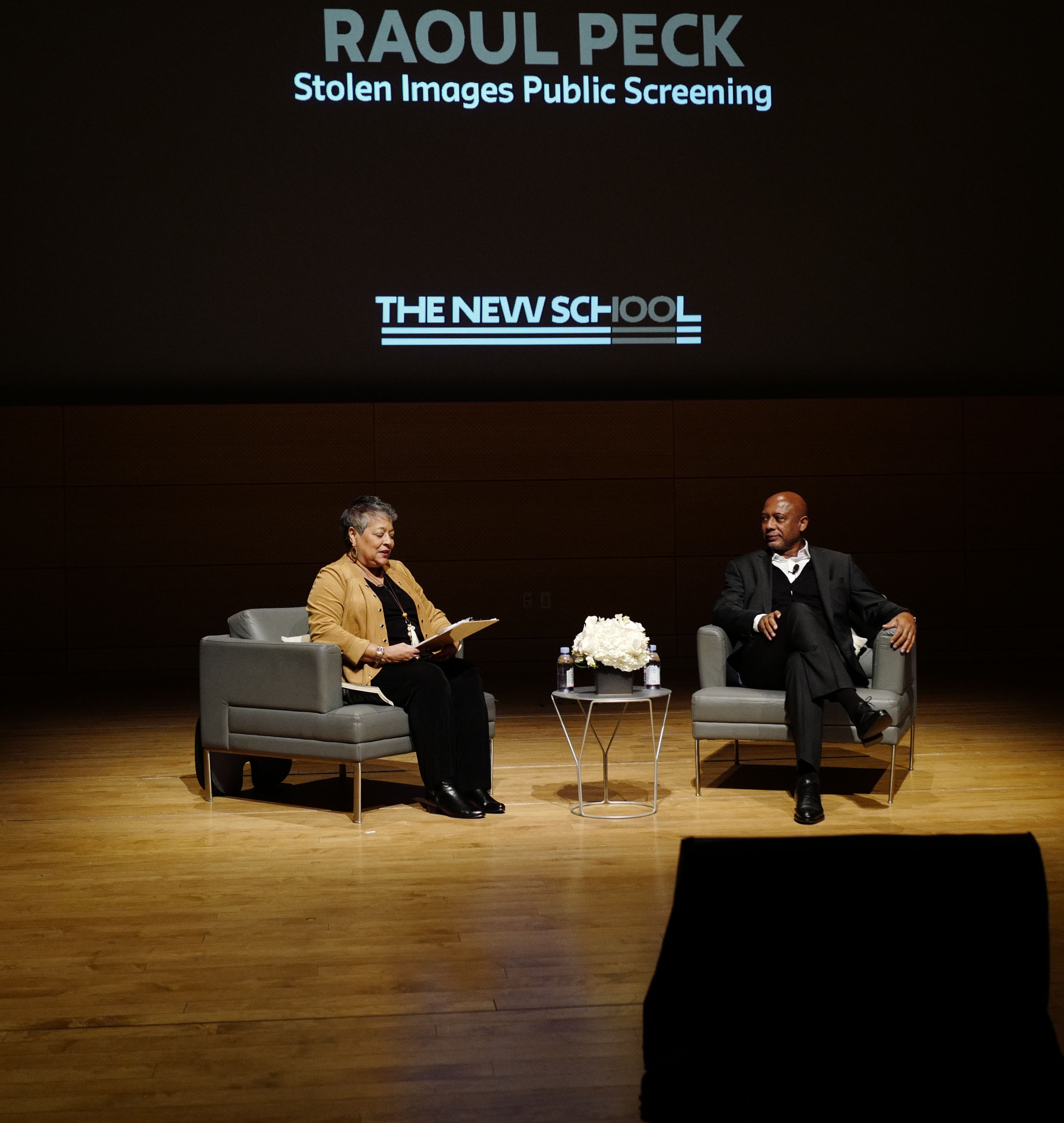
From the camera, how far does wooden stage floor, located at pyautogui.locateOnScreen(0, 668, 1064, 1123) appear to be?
2.44 m

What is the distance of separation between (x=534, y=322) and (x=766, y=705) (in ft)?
15.9

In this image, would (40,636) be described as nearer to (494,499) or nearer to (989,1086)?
(494,499)

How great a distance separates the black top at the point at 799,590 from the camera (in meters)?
5.21

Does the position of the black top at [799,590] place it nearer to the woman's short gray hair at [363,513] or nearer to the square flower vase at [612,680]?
the square flower vase at [612,680]

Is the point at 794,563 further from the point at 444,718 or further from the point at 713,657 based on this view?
the point at 444,718

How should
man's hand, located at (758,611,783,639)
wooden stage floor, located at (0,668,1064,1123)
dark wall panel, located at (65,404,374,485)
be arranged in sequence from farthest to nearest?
dark wall panel, located at (65,404,374,485) < man's hand, located at (758,611,783,639) < wooden stage floor, located at (0,668,1064,1123)

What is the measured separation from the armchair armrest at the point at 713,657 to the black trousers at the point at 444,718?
906 millimetres

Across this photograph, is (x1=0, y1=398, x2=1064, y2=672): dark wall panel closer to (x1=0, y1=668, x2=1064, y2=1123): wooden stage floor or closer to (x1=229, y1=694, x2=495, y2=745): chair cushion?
(x1=0, y1=668, x2=1064, y2=1123): wooden stage floor

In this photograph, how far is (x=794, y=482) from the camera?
9.23 metres

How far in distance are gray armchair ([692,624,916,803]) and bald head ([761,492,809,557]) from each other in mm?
467

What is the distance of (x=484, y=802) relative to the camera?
15.5 feet

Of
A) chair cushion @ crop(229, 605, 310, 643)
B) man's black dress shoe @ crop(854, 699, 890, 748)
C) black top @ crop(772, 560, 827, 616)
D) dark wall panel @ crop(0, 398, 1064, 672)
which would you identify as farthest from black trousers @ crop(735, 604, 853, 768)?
dark wall panel @ crop(0, 398, 1064, 672)

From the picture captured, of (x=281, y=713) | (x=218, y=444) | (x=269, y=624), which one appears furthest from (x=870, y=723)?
(x=218, y=444)

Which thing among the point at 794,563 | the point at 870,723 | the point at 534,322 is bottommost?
the point at 870,723
